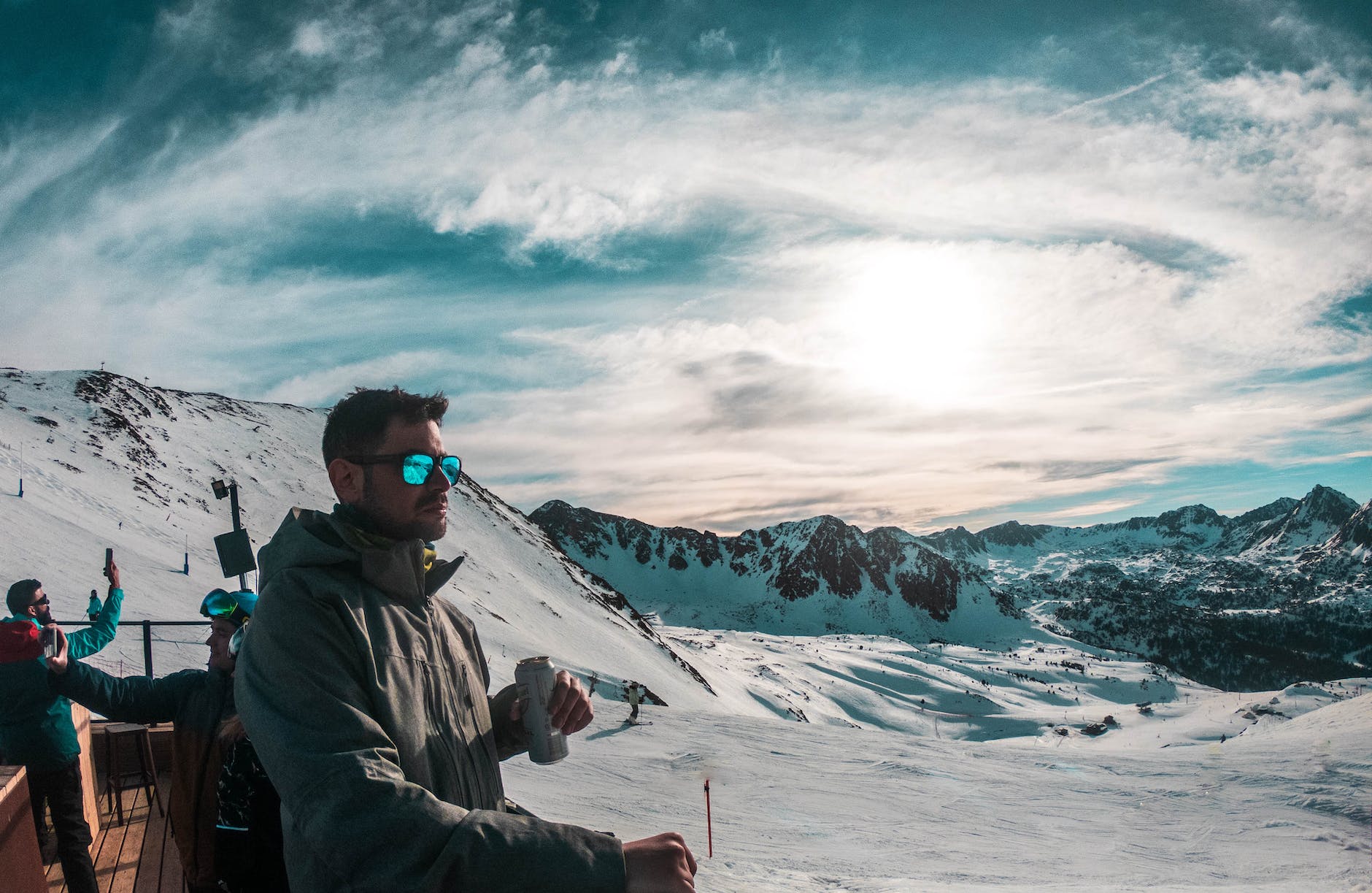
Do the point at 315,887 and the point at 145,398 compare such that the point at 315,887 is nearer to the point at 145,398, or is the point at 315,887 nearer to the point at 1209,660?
the point at 145,398

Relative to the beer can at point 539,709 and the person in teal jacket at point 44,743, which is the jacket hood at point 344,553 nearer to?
the beer can at point 539,709

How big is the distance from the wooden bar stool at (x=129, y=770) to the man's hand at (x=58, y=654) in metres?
2.61

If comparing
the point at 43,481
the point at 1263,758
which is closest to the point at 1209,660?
the point at 1263,758

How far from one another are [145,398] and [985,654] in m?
124

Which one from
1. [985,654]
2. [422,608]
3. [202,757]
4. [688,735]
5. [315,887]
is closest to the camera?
[315,887]

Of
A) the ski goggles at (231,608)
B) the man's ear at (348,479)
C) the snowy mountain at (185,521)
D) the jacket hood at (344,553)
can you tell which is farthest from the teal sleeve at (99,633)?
the snowy mountain at (185,521)

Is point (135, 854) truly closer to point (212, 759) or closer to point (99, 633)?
point (99, 633)

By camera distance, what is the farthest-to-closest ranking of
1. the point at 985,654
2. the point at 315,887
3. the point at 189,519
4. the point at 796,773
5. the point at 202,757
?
1. the point at 985,654
2. the point at 189,519
3. the point at 796,773
4. the point at 202,757
5. the point at 315,887

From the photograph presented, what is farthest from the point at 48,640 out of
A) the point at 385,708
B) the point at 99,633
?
the point at 385,708

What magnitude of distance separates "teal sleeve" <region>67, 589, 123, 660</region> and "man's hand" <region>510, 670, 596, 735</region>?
14.5 feet

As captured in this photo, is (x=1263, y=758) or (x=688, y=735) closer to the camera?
(x=1263, y=758)

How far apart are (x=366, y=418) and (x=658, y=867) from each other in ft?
5.13

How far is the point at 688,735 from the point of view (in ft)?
55.2

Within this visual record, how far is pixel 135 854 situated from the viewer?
20.8 ft
